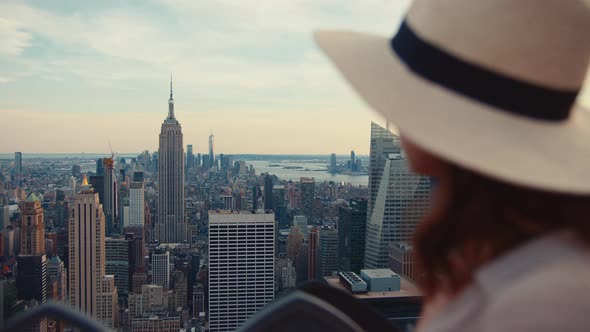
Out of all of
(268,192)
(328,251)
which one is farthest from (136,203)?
(328,251)

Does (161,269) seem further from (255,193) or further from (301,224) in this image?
(255,193)

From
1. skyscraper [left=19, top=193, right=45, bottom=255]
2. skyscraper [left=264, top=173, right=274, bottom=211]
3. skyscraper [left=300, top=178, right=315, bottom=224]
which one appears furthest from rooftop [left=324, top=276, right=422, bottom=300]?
skyscraper [left=264, top=173, right=274, bottom=211]

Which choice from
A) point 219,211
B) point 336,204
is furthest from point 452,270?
point 219,211

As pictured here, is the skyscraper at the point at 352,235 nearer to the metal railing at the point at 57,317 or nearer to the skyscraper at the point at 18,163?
the skyscraper at the point at 18,163

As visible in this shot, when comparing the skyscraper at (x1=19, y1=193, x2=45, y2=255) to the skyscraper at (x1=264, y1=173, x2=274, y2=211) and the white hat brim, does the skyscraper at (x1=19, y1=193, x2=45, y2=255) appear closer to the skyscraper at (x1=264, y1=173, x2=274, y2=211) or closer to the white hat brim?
the skyscraper at (x1=264, y1=173, x2=274, y2=211)

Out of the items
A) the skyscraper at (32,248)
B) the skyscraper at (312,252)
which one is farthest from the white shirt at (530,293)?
the skyscraper at (312,252)

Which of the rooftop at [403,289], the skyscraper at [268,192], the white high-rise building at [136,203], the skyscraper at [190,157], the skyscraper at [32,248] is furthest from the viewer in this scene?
the skyscraper at [190,157]

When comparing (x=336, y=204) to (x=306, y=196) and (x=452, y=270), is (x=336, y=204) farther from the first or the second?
(x=452, y=270)
